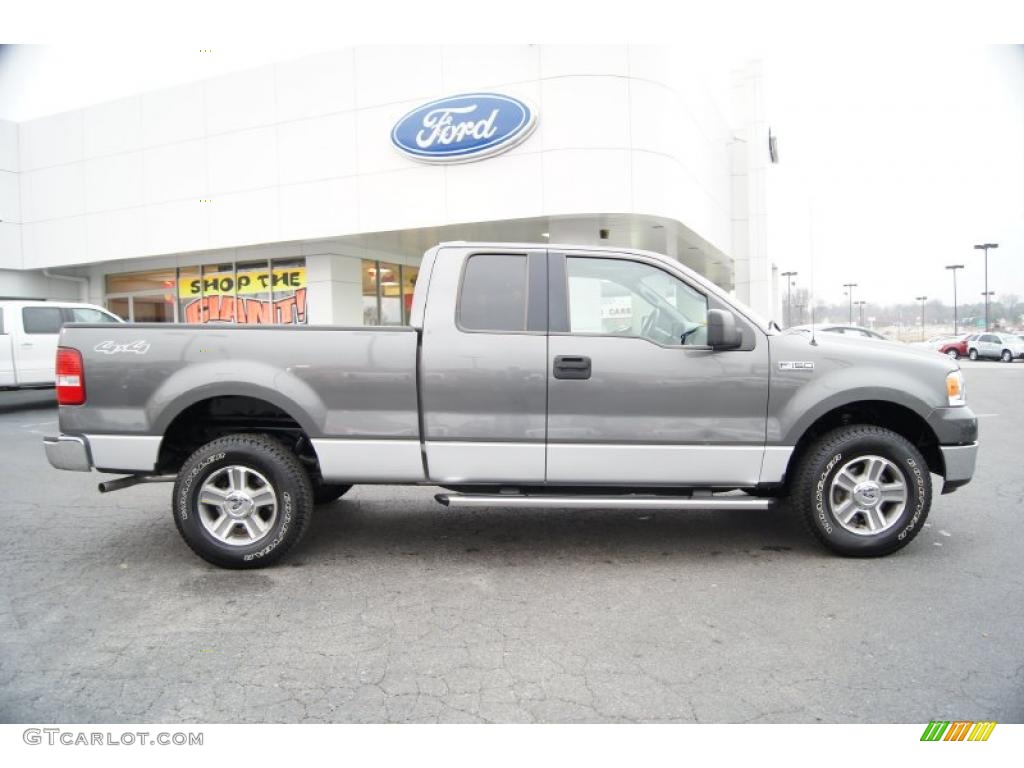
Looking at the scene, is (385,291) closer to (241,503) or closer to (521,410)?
(241,503)

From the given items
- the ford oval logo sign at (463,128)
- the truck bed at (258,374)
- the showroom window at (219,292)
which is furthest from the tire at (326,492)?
the showroom window at (219,292)

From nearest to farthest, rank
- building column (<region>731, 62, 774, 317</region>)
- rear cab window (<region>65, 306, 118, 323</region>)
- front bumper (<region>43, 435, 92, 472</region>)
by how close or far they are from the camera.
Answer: front bumper (<region>43, 435, 92, 472</region>) → rear cab window (<region>65, 306, 118, 323</region>) → building column (<region>731, 62, 774, 317</region>)

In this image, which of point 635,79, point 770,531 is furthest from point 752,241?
point 770,531

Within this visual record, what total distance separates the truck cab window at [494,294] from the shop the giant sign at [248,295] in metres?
15.0

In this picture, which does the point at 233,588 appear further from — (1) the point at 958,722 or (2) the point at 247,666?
(1) the point at 958,722

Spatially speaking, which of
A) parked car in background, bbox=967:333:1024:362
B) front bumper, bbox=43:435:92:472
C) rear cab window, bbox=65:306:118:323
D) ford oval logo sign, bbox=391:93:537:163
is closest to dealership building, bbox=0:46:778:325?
ford oval logo sign, bbox=391:93:537:163

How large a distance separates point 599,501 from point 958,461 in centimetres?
243

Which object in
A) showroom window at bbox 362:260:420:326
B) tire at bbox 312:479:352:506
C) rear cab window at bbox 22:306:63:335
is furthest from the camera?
showroom window at bbox 362:260:420:326

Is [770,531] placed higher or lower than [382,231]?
lower

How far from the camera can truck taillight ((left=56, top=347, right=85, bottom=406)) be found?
4398 mm

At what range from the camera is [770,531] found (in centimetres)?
518

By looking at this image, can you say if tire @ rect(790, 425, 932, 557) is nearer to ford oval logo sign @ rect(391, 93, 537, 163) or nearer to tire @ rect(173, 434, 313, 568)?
tire @ rect(173, 434, 313, 568)

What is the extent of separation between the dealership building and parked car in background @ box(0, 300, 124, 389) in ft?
17.2

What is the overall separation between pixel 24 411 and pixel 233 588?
13.1m
